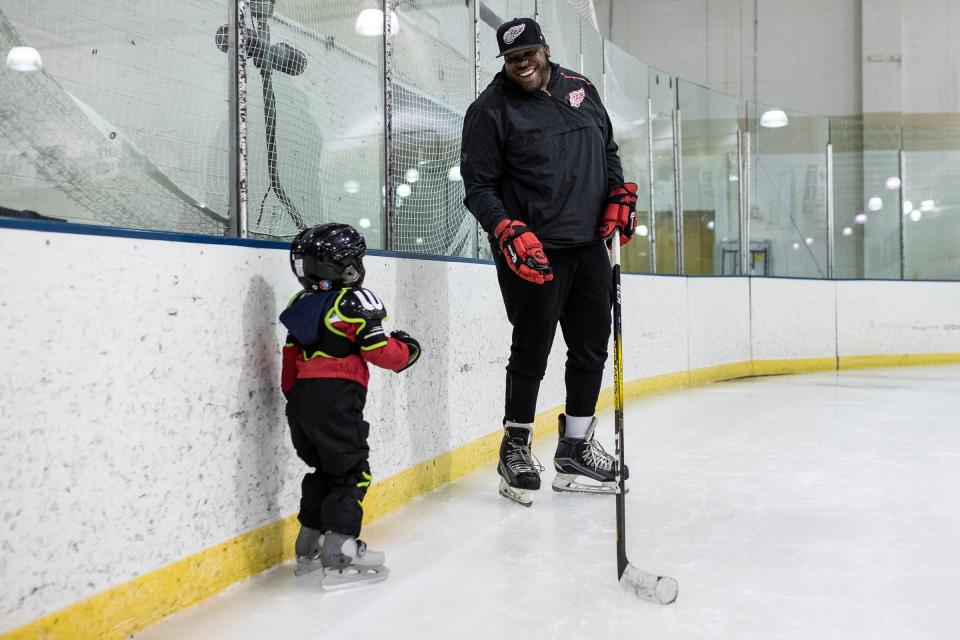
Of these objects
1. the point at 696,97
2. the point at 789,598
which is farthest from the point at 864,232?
the point at 789,598

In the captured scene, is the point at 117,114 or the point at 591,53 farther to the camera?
the point at 591,53

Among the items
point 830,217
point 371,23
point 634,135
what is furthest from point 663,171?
point 371,23

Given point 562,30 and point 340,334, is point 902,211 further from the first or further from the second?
point 340,334

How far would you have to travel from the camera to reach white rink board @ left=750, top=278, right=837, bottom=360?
6.25m

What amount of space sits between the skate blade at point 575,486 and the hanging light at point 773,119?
16.4ft

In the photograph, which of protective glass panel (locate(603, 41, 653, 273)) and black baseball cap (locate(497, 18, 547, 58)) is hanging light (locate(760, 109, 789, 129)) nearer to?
protective glass panel (locate(603, 41, 653, 273))

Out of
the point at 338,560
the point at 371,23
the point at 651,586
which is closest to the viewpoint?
the point at 651,586

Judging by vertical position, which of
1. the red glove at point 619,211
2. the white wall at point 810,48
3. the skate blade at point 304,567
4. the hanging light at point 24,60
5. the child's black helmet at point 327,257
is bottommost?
the skate blade at point 304,567

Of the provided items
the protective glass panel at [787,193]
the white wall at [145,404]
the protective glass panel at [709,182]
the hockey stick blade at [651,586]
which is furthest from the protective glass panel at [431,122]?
the protective glass panel at [787,193]

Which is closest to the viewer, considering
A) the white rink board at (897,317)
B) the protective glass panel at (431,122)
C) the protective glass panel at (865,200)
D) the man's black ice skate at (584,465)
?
the man's black ice skate at (584,465)

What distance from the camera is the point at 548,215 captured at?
87.8 inches

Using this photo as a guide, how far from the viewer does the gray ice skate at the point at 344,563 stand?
5.31 ft

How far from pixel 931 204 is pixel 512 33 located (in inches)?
257

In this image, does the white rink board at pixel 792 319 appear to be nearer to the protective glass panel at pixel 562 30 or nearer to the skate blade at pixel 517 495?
the protective glass panel at pixel 562 30
